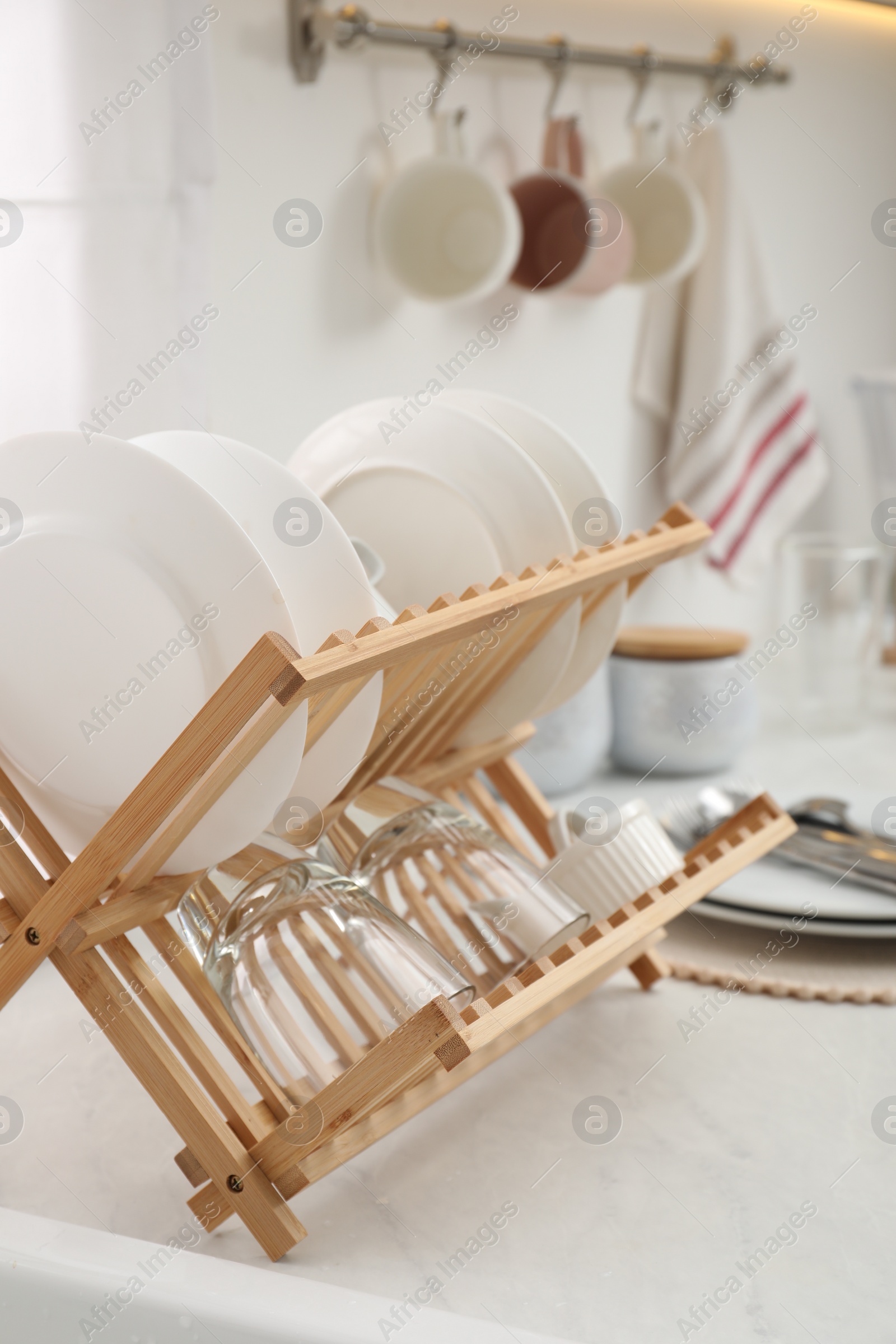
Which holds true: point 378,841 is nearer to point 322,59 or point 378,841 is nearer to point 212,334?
point 212,334

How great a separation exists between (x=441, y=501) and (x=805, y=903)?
0.41 metres

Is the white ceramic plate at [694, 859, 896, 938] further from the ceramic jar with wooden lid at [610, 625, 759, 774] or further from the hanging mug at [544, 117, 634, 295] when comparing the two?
the hanging mug at [544, 117, 634, 295]

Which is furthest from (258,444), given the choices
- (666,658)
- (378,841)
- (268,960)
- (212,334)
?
(268,960)

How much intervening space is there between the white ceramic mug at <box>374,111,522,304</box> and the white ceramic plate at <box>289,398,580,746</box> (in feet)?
1.65

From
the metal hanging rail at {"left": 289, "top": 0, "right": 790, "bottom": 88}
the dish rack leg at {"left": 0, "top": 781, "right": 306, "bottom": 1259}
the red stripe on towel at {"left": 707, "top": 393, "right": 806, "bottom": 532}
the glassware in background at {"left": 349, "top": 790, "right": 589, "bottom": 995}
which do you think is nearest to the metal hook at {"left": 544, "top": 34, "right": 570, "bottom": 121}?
the metal hanging rail at {"left": 289, "top": 0, "right": 790, "bottom": 88}

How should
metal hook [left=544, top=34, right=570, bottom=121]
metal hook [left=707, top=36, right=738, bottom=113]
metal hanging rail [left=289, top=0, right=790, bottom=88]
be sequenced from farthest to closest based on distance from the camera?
metal hook [left=707, top=36, right=738, bottom=113] < metal hook [left=544, top=34, right=570, bottom=121] < metal hanging rail [left=289, top=0, right=790, bottom=88]

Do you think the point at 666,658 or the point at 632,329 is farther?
the point at 632,329

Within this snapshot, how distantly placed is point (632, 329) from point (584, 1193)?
123cm

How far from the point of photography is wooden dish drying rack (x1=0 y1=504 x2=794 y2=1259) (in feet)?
1.61

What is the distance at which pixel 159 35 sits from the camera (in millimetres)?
897

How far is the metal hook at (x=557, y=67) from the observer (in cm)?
130

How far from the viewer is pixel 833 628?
148 cm

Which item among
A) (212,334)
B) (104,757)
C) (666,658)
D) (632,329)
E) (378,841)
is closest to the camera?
(104,757)

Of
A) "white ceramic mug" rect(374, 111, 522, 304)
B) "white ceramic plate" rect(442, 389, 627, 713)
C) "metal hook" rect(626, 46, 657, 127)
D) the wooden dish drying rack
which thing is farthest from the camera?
"metal hook" rect(626, 46, 657, 127)
